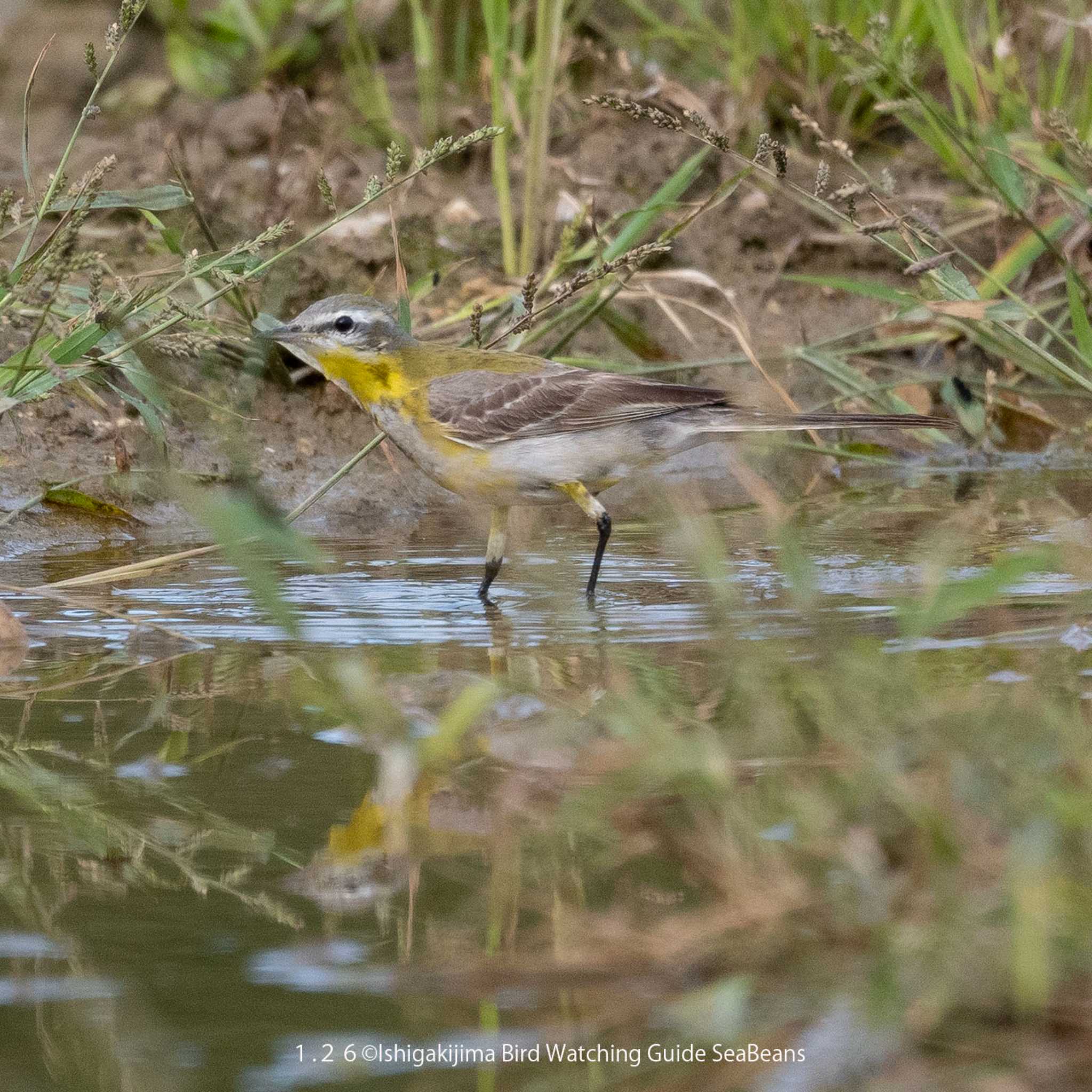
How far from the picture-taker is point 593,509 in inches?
240

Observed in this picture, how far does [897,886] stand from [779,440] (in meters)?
4.86

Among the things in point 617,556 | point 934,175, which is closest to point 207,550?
point 617,556

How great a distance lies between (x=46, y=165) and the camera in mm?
8695

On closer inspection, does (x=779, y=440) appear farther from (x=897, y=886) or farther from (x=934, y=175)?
(x=897, y=886)

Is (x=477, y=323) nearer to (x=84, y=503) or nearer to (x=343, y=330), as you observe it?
(x=343, y=330)

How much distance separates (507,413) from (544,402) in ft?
0.61

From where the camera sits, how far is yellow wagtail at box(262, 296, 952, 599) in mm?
6016

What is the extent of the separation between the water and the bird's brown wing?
615mm

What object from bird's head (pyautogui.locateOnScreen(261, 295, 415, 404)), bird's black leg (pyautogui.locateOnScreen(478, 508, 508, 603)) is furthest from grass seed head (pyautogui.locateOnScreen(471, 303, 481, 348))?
bird's black leg (pyautogui.locateOnScreen(478, 508, 508, 603))

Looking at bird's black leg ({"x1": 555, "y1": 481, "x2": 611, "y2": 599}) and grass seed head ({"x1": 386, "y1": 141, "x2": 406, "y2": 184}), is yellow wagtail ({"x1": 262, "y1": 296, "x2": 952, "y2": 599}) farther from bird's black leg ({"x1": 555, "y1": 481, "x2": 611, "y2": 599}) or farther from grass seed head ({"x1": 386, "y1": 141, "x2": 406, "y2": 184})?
grass seed head ({"x1": 386, "y1": 141, "x2": 406, "y2": 184})

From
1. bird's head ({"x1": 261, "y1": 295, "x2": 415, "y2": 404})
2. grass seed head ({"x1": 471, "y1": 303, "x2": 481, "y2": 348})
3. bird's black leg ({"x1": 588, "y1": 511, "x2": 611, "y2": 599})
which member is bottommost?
bird's black leg ({"x1": 588, "y1": 511, "x2": 611, "y2": 599})

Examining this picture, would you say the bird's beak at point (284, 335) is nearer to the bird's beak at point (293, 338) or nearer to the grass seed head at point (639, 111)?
the bird's beak at point (293, 338)

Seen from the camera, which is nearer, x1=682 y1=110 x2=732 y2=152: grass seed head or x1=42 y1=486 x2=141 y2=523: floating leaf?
x1=682 y1=110 x2=732 y2=152: grass seed head

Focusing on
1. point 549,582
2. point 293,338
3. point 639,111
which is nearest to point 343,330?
point 293,338
